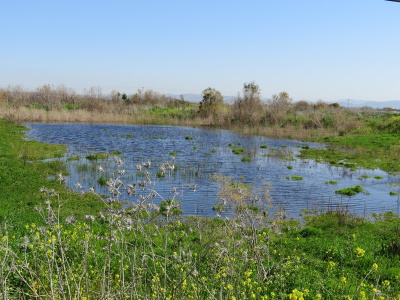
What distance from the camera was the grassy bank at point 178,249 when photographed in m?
4.13

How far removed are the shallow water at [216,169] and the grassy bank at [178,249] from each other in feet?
3.25

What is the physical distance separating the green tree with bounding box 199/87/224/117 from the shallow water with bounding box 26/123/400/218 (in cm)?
1202

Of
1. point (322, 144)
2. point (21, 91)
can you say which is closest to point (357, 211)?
point (322, 144)

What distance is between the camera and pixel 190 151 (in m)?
26.7

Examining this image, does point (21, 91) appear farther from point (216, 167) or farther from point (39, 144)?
point (216, 167)

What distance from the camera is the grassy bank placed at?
13.5 feet

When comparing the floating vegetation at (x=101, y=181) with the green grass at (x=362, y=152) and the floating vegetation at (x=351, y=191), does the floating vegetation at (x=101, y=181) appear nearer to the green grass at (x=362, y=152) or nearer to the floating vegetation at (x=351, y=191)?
the floating vegetation at (x=351, y=191)

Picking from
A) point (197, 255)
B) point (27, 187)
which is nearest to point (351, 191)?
point (197, 255)

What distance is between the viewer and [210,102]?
4950 centimetres

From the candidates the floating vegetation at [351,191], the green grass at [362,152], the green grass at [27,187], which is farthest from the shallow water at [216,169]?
the green grass at [362,152]

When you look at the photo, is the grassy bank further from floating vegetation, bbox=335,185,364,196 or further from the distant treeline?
the distant treeline

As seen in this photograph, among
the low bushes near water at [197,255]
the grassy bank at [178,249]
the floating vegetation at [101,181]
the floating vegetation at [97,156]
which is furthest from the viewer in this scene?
the floating vegetation at [97,156]

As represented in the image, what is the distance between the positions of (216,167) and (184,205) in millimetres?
7684

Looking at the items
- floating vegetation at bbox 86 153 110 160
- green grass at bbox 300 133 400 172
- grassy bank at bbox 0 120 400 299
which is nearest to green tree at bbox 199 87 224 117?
green grass at bbox 300 133 400 172
